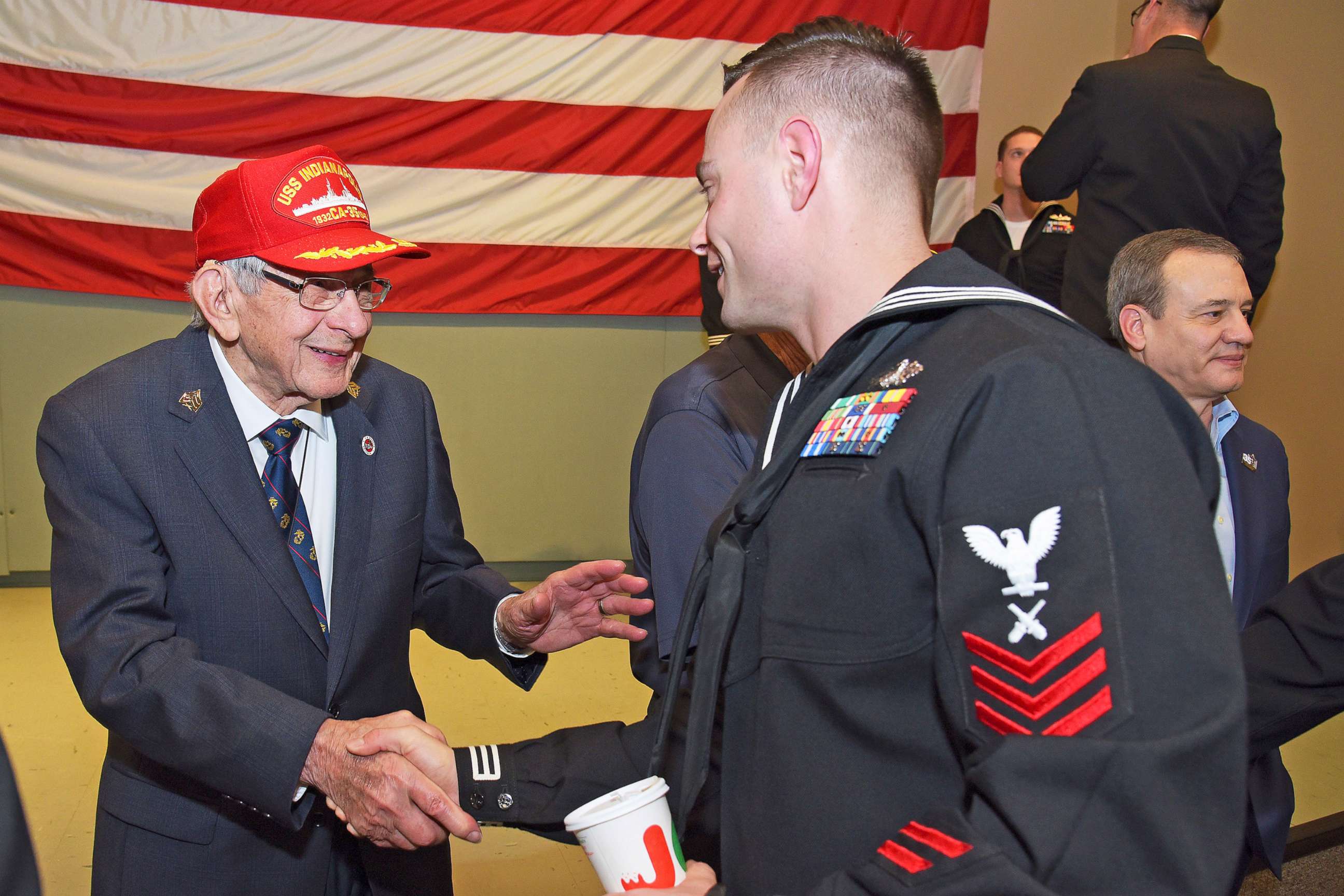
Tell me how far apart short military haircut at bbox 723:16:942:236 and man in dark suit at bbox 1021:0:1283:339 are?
2.03 meters

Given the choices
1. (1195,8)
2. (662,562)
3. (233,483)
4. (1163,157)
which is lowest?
(662,562)

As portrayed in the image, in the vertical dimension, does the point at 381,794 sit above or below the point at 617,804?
below

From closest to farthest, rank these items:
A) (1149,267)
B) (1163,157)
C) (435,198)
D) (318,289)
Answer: (318,289) < (1149,267) < (1163,157) < (435,198)

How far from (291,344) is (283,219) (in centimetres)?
18

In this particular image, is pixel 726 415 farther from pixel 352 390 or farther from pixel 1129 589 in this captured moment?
pixel 1129 589

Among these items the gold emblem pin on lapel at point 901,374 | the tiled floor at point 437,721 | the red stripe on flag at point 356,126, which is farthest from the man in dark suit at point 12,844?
the red stripe on flag at point 356,126

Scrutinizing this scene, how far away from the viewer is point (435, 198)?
4.14m

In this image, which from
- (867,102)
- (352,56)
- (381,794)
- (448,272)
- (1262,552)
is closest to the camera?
(867,102)

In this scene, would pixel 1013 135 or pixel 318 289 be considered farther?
pixel 1013 135

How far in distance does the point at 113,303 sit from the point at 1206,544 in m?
4.39

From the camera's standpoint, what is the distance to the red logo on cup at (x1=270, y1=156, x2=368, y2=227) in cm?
156

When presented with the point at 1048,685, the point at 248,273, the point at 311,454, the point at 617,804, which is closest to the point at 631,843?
the point at 617,804

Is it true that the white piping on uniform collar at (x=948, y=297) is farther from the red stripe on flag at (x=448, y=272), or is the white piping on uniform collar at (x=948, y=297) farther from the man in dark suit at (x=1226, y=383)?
the red stripe on flag at (x=448, y=272)

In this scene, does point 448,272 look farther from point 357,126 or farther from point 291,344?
point 291,344
